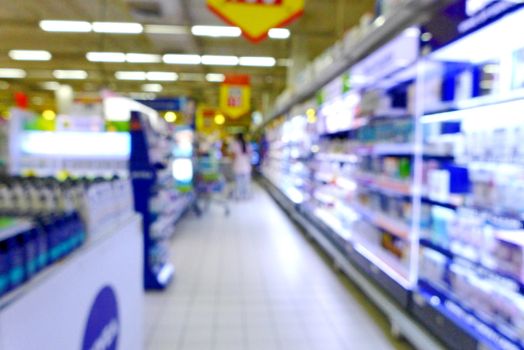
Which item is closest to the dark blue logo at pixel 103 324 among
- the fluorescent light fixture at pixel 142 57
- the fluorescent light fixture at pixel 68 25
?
the fluorescent light fixture at pixel 68 25

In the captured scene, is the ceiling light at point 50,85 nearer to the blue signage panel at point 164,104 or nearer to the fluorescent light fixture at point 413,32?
the blue signage panel at point 164,104

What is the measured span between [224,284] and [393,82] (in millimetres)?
2783

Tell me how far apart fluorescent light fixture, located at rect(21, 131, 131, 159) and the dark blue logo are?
2.74 m

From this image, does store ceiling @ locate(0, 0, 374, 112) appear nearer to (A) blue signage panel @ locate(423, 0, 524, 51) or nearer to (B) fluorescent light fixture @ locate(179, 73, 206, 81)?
(B) fluorescent light fixture @ locate(179, 73, 206, 81)

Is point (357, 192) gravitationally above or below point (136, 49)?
below

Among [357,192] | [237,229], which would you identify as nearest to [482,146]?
[357,192]

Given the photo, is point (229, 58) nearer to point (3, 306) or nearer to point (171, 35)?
point (171, 35)

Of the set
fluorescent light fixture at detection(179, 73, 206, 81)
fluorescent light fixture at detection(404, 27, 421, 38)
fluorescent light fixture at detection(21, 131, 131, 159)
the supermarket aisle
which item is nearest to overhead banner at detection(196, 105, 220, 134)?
fluorescent light fixture at detection(179, 73, 206, 81)

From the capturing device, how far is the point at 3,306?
1.27 metres

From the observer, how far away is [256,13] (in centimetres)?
371

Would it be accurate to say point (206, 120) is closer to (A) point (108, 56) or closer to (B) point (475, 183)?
(A) point (108, 56)

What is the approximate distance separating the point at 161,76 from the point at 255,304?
15382 millimetres

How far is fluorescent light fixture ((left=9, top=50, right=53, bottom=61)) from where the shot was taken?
525 inches

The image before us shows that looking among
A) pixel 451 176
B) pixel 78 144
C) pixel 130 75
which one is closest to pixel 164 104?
pixel 78 144
